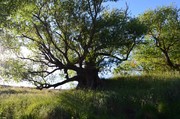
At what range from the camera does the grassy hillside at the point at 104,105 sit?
16156 mm

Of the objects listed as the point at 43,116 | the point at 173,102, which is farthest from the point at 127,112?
the point at 43,116

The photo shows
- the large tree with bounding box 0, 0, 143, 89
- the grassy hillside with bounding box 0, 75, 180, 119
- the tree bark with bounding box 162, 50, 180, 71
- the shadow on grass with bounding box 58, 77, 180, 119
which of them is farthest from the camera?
the tree bark with bounding box 162, 50, 180, 71

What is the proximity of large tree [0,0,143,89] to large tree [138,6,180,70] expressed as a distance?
10.9 metres

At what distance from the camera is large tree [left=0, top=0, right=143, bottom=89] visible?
22359 mm

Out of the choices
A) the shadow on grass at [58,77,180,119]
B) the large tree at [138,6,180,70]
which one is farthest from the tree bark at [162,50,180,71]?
the shadow on grass at [58,77,180,119]

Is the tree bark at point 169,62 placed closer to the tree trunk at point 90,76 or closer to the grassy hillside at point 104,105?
the tree trunk at point 90,76

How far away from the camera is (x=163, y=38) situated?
1362 inches

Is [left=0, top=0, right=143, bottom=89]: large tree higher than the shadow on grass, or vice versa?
[left=0, top=0, right=143, bottom=89]: large tree

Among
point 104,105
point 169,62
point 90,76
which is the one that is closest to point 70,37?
point 90,76

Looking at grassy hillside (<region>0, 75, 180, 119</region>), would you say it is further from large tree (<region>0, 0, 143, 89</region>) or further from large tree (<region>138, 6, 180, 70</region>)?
large tree (<region>138, 6, 180, 70</region>)

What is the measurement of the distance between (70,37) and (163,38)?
14.4m

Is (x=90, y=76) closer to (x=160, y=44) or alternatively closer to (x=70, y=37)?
(x=70, y=37)

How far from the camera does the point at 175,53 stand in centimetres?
3438

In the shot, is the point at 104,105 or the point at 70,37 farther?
the point at 70,37
